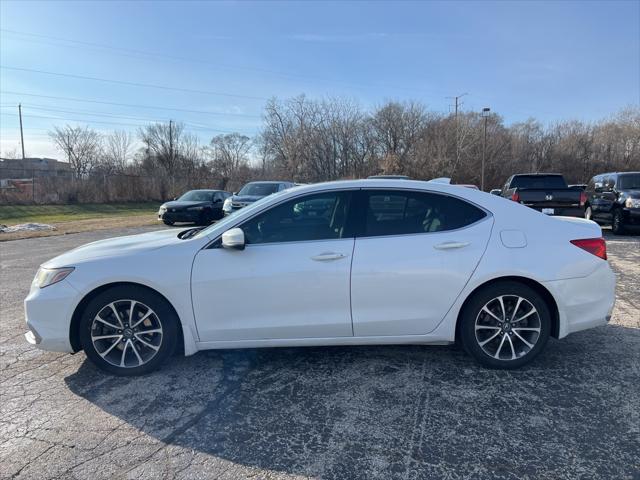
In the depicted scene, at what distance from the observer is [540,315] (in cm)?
343

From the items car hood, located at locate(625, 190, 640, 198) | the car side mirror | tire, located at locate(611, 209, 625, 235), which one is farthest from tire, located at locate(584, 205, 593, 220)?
the car side mirror

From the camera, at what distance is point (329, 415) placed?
113 inches

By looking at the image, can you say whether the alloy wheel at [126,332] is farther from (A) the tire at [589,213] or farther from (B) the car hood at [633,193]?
(A) the tire at [589,213]

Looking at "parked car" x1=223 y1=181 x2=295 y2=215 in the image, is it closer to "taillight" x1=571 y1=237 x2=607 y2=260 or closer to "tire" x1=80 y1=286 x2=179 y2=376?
"tire" x1=80 y1=286 x2=179 y2=376

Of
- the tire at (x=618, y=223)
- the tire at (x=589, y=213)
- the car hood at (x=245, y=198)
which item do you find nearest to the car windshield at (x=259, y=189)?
the car hood at (x=245, y=198)

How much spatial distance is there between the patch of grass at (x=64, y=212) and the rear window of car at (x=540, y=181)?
19.9 metres

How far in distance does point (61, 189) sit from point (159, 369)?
30867 mm

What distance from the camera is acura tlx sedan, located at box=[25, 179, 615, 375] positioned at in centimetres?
331

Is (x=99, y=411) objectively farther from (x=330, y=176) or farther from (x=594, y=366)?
(x=330, y=176)

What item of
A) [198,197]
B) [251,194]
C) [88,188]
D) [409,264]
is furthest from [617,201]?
[88,188]

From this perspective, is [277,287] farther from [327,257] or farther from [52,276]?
[52,276]

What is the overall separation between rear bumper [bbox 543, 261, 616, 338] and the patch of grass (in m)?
23.6

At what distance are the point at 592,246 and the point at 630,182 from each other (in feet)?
35.1

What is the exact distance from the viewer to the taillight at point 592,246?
3483mm
